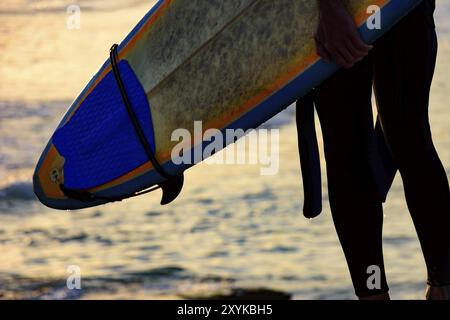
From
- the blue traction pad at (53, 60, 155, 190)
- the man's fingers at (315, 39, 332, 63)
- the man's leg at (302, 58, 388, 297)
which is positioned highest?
the blue traction pad at (53, 60, 155, 190)

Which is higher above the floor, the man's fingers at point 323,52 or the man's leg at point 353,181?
the man's fingers at point 323,52

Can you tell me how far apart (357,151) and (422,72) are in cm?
32

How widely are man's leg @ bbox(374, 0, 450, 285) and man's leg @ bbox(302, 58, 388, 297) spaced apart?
9 cm

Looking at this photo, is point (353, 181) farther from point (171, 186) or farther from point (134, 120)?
point (134, 120)

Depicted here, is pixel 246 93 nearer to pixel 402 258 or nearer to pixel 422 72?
pixel 422 72

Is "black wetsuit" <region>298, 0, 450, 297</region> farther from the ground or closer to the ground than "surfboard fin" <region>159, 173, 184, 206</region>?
closer to the ground

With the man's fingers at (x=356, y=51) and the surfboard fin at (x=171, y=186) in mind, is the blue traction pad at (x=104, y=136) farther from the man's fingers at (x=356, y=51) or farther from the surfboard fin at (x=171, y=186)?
the man's fingers at (x=356, y=51)

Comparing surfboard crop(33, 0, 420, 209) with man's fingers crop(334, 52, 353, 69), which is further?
surfboard crop(33, 0, 420, 209)

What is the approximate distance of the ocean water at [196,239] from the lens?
573 cm

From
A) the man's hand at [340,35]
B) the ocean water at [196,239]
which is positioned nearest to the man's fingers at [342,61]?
the man's hand at [340,35]

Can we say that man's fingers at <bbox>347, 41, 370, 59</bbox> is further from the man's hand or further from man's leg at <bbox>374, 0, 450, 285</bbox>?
man's leg at <bbox>374, 0, 450, 285</bbox>

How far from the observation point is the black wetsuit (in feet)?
13.9

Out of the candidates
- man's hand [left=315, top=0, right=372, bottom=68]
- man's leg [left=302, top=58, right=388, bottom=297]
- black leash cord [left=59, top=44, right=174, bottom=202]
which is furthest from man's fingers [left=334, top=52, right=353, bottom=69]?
black leash cord [left=59, top=44, right=174, bottom=202]
